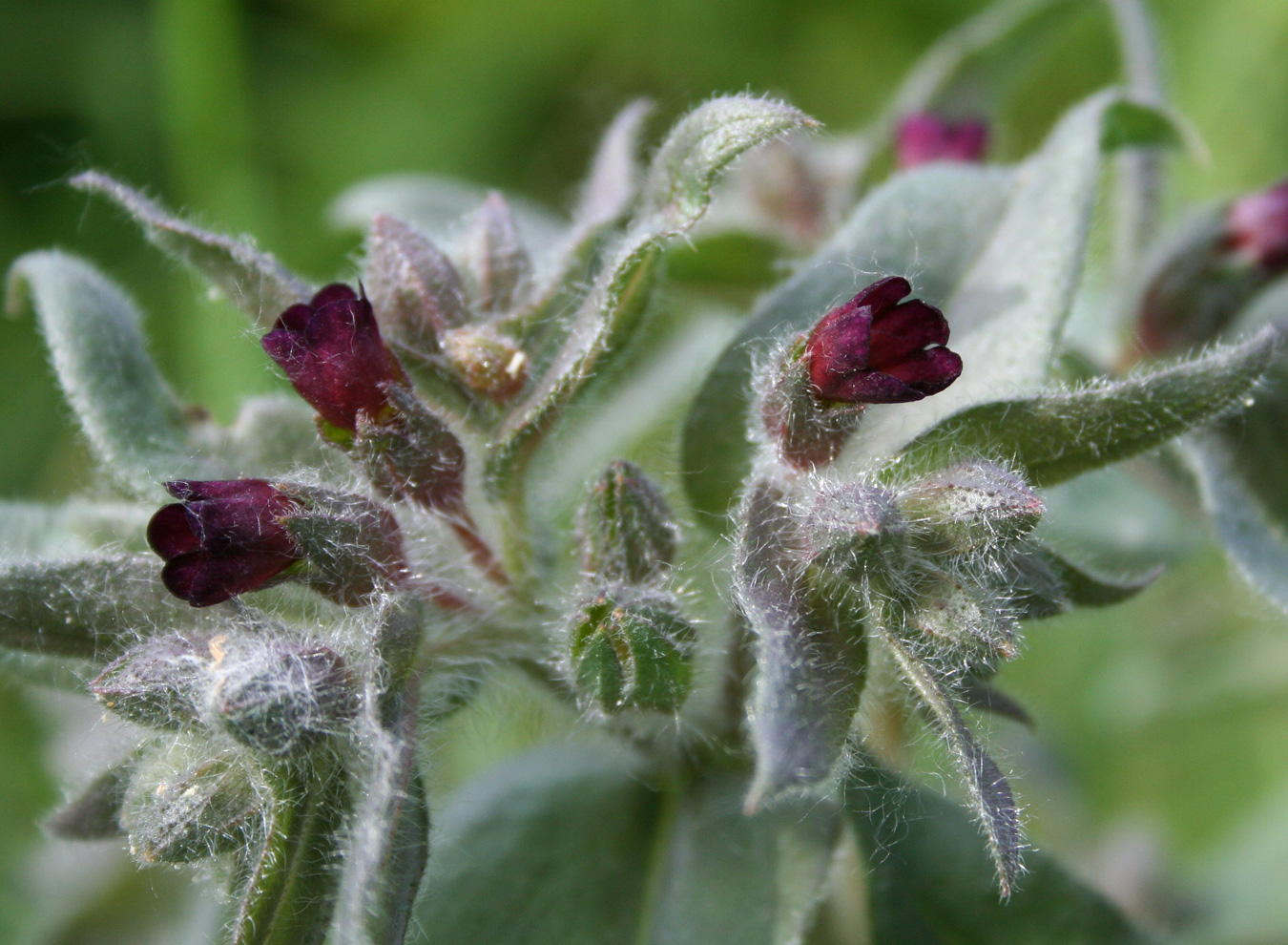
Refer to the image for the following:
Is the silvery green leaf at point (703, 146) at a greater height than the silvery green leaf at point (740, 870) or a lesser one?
greater

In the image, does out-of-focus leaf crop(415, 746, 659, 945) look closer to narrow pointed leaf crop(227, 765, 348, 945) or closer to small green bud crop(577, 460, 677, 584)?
narrow pointed leaf crop(227, 765, 348, 945)

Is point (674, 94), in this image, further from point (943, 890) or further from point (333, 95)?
point (943, 890)

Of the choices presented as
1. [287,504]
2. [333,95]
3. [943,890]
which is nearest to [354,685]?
[287,504]

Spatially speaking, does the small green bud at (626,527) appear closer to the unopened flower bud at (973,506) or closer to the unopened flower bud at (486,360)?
the unopened flower bud at (486,360)

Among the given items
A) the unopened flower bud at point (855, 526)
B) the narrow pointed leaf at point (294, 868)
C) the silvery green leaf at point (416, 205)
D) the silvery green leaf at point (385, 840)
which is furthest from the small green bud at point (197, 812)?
the silvery green leaf at point (416, 205)

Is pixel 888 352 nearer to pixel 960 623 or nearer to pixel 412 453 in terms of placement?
pixel 960 623

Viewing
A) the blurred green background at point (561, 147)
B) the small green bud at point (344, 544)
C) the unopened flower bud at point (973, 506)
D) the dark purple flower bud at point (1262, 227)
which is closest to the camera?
the unopened flower bud at point (973, 506)

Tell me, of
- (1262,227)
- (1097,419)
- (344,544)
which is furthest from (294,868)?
(1262,227)

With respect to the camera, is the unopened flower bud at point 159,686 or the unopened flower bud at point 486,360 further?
the unopened flower bud at point 486,360
